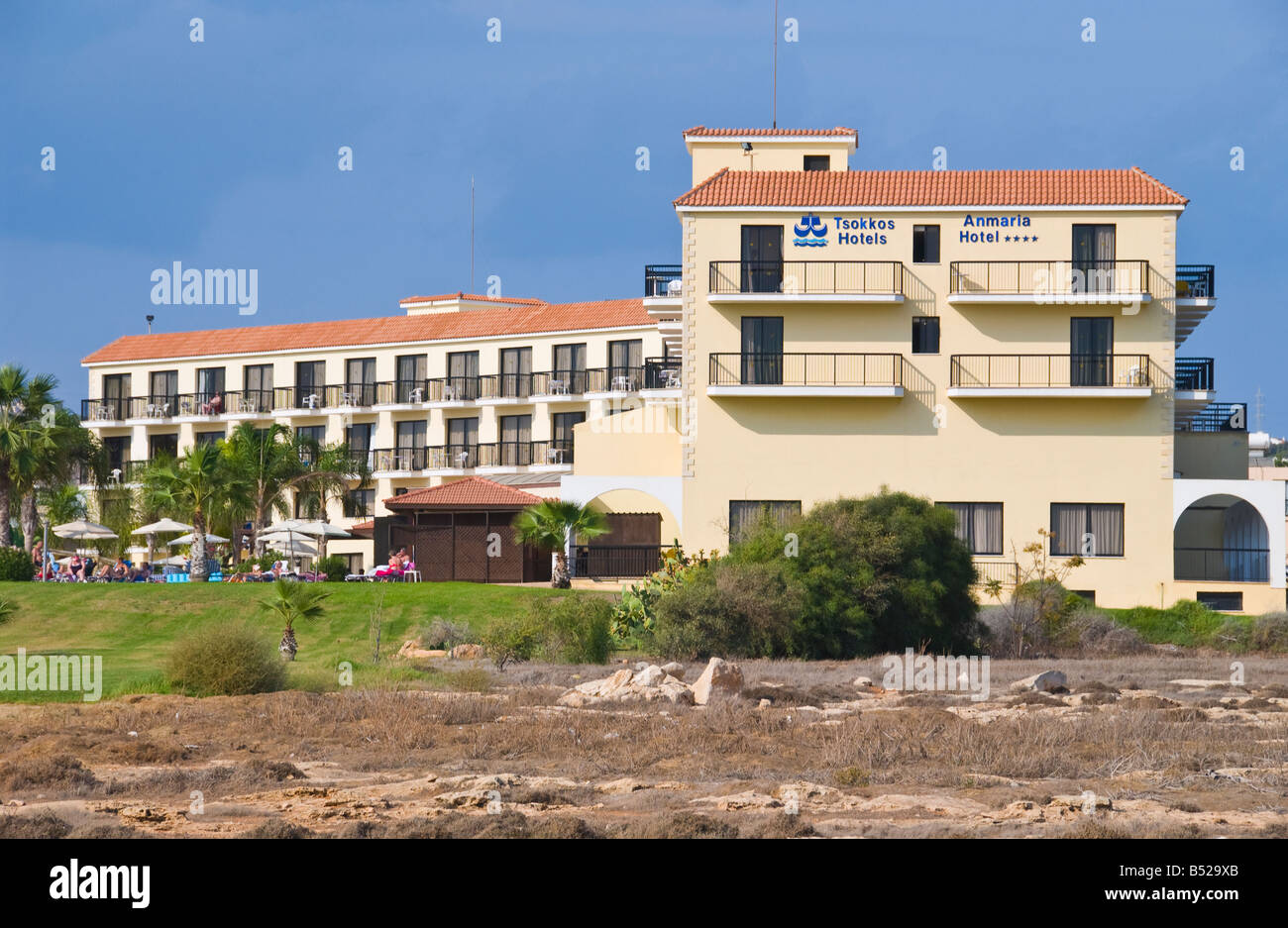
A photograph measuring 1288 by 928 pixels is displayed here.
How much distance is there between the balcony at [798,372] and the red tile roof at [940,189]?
13.6 feet

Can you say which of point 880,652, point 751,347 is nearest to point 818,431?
point 751,347

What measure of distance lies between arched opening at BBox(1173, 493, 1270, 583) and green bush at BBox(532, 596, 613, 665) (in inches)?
758

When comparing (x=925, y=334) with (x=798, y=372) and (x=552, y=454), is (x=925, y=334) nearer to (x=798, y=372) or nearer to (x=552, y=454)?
(x=798, y=372)

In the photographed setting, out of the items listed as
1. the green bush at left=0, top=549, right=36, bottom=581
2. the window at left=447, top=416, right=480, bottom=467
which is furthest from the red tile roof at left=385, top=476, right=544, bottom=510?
the window at left=447, top=416, right=480, bottom=467

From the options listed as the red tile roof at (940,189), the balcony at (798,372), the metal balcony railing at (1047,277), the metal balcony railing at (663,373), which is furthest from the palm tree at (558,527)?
→ the metal balcony railing at (1047,277)

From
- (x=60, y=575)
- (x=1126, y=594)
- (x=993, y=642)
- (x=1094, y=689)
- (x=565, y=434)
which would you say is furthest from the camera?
(x=565, y=434)

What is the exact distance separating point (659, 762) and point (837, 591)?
14.8 metres

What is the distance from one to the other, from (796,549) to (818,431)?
37.5 feet

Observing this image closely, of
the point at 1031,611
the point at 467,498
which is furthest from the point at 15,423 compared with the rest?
the point at 1031,611

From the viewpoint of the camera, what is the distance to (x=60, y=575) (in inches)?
1836

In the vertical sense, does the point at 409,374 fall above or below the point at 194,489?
above

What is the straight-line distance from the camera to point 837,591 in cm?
3045

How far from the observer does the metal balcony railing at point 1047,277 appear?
40.7m
